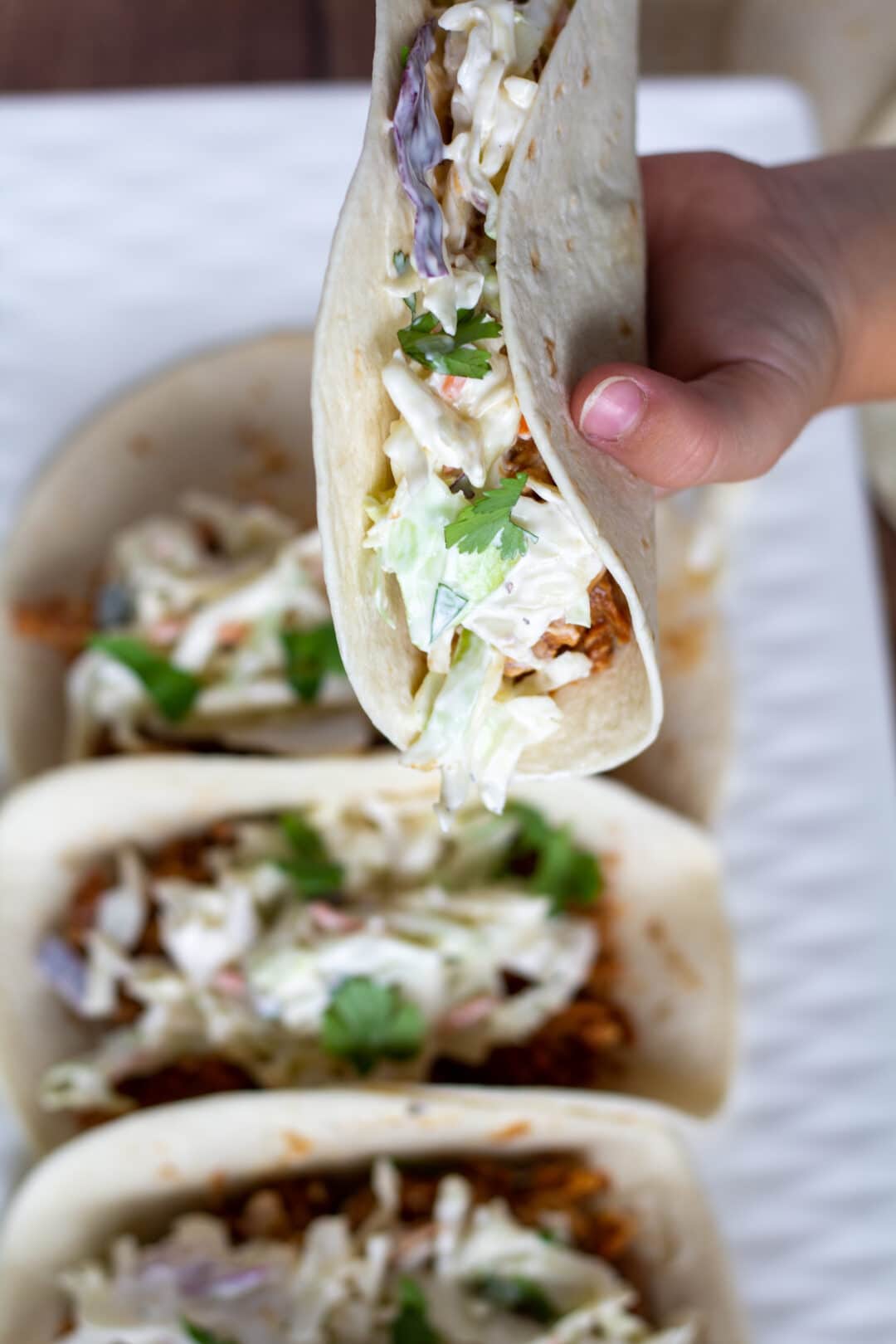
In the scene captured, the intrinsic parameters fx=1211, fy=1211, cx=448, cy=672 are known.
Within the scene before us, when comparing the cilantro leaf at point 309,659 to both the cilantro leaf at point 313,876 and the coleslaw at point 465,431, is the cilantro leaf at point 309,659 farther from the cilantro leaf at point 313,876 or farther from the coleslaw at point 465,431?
the coleslaw at point 465,431

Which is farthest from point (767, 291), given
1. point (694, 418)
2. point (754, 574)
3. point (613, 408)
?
point (754, 574)

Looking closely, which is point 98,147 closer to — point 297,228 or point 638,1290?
point 297,228

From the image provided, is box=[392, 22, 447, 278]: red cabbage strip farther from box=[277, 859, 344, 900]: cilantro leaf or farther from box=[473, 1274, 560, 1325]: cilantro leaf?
box=[473, 1274, 560, 1325]: cilantro leaf

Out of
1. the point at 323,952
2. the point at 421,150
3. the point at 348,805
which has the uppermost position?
the point at 421,150

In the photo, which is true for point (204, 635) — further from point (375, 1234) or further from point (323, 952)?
point (375, 1234)

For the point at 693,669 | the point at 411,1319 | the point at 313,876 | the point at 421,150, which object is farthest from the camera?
the point at 693,669

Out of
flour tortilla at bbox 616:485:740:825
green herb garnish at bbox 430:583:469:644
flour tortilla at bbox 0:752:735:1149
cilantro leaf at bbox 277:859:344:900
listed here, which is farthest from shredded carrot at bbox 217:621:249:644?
green herb garnish at bbox 430:583:469:644

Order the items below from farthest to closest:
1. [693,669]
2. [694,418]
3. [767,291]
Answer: [693,669], [767,291], [694,418]
